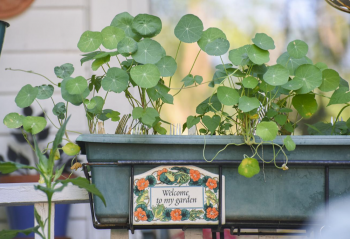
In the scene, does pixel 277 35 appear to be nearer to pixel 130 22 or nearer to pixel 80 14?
pixel 80 14

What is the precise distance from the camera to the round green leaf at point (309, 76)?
626 millimetres

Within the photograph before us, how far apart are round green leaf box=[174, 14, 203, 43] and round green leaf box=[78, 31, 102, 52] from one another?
0.45 ft

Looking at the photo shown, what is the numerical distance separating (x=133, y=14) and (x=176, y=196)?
1243 millimetres

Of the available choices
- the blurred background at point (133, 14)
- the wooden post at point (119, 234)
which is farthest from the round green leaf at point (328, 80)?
A: the blurred background at point (133, 14)

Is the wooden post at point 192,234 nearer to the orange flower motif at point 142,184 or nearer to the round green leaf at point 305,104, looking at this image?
the orange flower motif at point 142,184

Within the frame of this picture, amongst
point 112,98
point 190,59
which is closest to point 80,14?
point 112,98

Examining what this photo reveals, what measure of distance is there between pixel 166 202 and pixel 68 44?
1308mm

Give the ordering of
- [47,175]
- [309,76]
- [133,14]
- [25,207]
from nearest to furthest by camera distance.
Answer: [47,175], [309,76], [25,207], [133,14]

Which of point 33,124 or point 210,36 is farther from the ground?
point 210,36

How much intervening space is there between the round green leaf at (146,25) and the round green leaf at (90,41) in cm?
7

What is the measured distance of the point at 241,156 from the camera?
634mm

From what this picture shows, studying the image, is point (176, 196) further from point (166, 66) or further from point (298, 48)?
point (298, 48)

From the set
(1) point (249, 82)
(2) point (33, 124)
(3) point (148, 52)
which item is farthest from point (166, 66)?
(2) point (33, 124)

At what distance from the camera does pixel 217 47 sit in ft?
2.12
